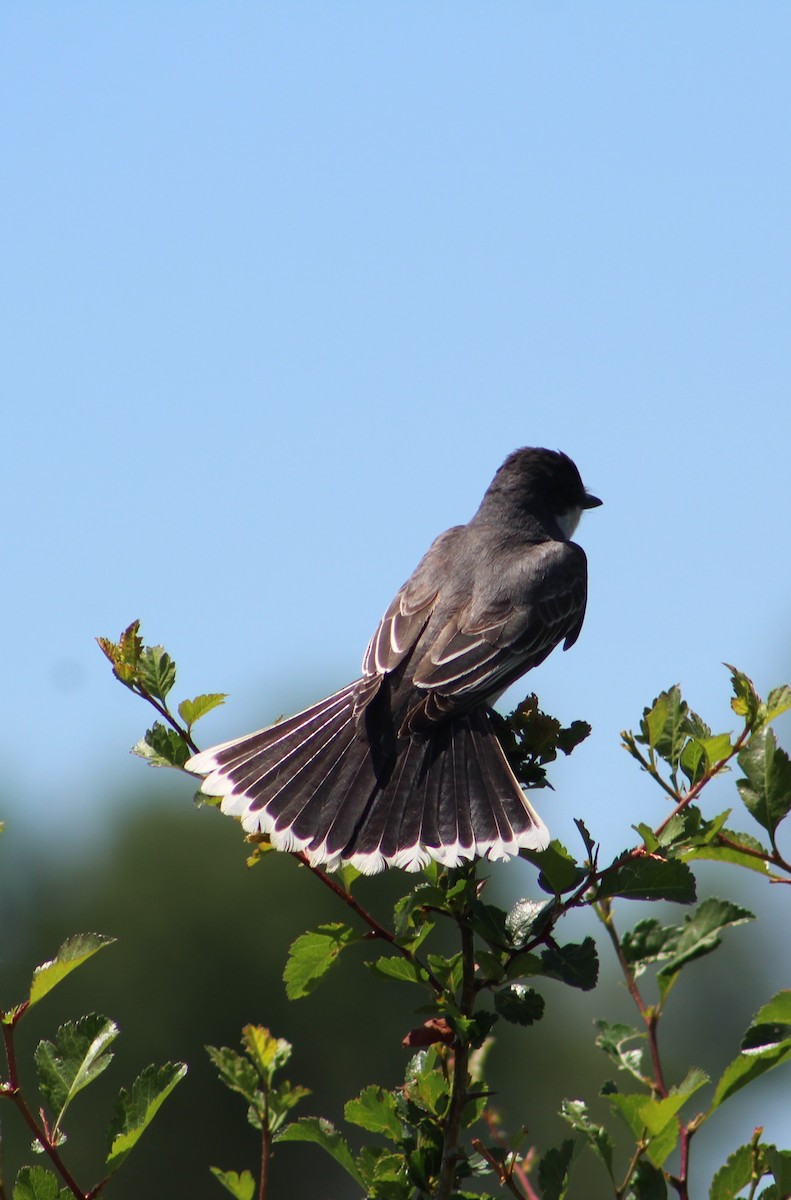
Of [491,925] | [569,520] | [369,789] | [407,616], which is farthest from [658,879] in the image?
[569,520]

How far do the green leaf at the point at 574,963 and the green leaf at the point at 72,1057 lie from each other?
834mm

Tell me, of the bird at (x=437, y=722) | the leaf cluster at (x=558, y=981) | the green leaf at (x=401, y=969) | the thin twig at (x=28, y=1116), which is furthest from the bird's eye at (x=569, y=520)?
the thin twig at (x=28, y=1116)

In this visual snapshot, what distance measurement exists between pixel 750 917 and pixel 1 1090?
4.28 feet

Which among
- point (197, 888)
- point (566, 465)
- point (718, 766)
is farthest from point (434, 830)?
point (197, 888)

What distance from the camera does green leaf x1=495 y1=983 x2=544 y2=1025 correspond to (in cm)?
277

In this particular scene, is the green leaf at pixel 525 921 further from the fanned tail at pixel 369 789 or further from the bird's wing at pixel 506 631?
the bird's wing at pixel 506 631

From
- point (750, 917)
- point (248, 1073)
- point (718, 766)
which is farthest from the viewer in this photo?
point (718, 766)

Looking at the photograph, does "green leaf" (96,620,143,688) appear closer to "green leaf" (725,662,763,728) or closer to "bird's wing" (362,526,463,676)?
"green leaf" (725,662,763,728)

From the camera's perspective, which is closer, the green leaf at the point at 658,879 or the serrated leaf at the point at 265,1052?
the serrated leaf at the point at 265,1052

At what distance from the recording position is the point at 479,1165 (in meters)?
2.66

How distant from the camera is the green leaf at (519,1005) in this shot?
277cm

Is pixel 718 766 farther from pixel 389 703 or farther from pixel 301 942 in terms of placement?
pixel 389 703

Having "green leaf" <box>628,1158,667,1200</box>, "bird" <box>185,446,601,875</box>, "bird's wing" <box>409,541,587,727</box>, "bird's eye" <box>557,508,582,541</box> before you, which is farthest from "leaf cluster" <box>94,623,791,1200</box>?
"bird's eye" <box>557,508,582,541</box>

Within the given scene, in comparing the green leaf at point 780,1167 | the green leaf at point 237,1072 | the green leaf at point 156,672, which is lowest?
the green leaf at point 780,1167
